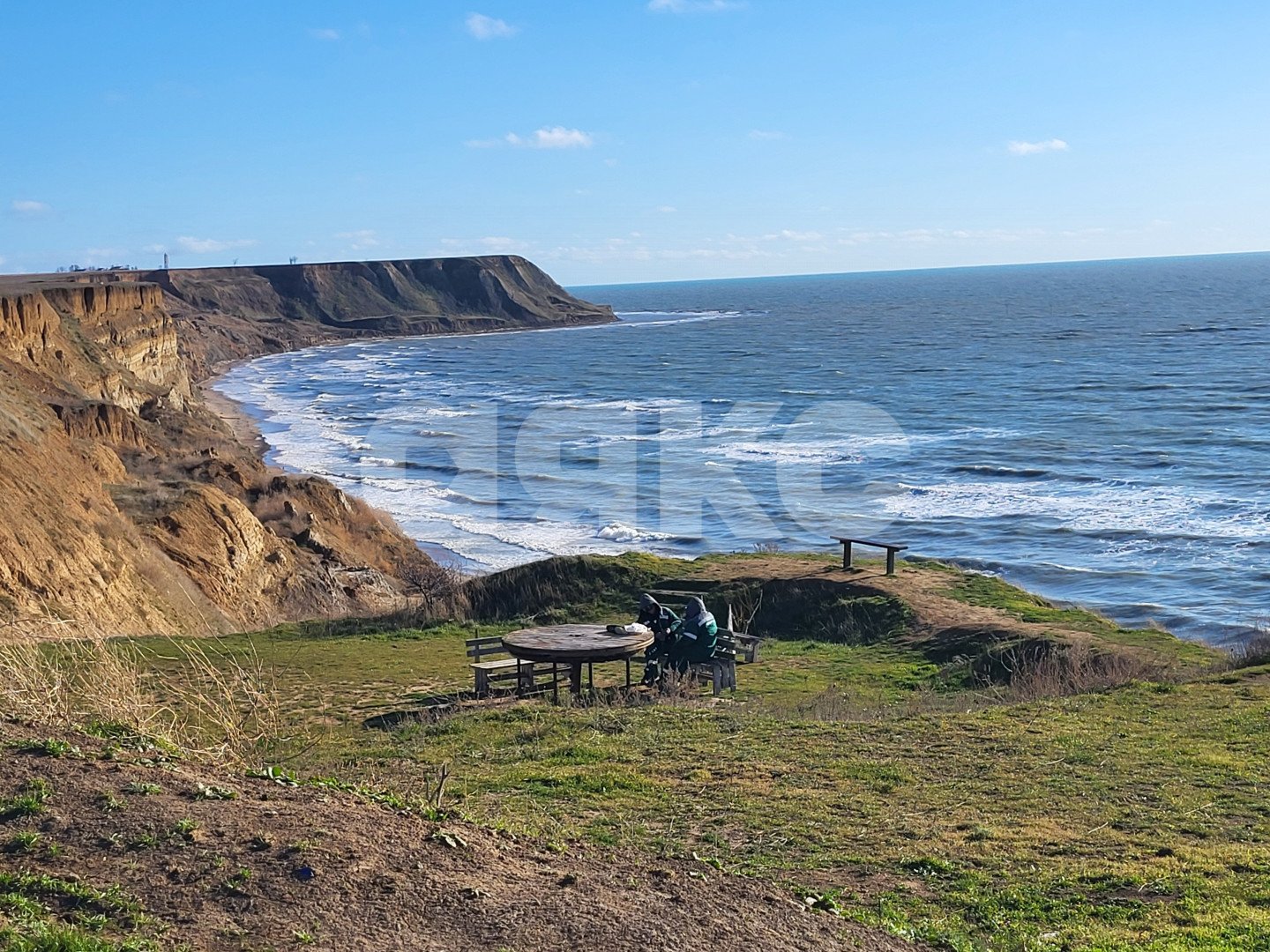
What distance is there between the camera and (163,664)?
15.1 m

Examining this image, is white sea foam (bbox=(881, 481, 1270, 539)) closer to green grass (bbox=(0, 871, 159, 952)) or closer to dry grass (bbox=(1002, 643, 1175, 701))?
dry grass (bbox=(1002, 643, 1175, 701))

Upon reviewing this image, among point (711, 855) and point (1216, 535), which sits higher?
point (711, 855)

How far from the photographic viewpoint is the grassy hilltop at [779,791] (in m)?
6.83

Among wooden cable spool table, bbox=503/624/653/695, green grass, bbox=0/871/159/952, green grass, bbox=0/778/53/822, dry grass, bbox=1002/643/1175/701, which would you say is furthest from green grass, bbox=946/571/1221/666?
green grass, bbox=0/871/159/952

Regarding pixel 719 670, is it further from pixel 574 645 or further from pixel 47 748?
pixel 47 748

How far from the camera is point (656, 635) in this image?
50.8 ft

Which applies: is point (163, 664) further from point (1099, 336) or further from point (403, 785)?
point (1099, 336)

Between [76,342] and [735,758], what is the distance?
42482 mm

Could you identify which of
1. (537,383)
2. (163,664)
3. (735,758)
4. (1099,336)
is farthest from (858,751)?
(1099,336)

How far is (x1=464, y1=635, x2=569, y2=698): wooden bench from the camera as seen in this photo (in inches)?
579

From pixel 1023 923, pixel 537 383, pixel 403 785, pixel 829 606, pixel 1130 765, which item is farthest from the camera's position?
pixel 537 383

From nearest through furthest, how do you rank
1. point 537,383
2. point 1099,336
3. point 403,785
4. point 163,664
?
point 403,785 < point 163,664 < point 537,383 < point 1099,336

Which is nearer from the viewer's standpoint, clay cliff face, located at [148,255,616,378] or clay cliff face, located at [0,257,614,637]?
clay cliff face, located at [0,257,614,637]

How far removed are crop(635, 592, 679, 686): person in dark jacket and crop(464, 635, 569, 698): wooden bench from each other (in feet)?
3.56
